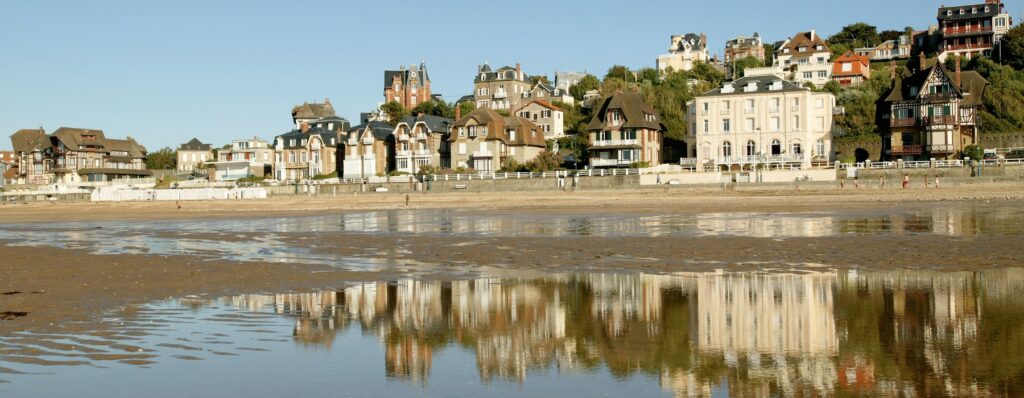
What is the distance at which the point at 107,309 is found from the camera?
13.0 metres

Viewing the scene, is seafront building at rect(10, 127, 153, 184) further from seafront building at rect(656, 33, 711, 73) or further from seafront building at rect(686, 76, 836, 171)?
seafront building at rect(686, 76, 836, 171)

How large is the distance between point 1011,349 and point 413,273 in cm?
1132

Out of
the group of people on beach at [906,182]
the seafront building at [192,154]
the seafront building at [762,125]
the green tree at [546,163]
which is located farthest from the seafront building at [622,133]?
the seafront building at [192,154]

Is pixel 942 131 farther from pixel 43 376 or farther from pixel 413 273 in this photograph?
pixel 43 376

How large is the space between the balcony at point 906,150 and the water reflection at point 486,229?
1067 inches

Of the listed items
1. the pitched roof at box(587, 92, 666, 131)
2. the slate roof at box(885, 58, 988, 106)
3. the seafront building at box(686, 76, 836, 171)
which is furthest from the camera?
the pitched roof at box(587, 92, 666, 131)

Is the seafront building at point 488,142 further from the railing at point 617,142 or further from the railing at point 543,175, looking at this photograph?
the railing at point 543,175

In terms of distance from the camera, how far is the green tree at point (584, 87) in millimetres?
102625

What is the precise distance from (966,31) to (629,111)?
48001mm

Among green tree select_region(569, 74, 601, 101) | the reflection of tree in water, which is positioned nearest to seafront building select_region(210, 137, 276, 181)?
green tree select_region(569, 74, 601, 101)

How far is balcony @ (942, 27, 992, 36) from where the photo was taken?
94188 millimetres

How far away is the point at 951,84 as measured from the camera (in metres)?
61.5

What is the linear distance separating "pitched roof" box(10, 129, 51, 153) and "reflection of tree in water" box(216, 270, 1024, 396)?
4474 inches

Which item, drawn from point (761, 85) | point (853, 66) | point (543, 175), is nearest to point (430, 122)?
point (543, 175)
